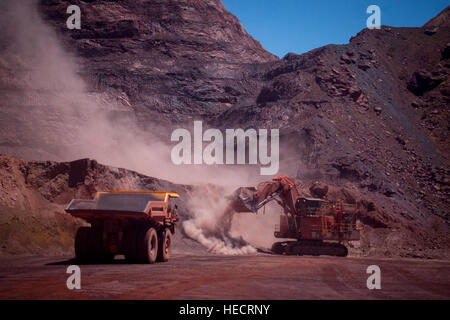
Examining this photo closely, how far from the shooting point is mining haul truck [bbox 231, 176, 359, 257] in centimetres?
2822

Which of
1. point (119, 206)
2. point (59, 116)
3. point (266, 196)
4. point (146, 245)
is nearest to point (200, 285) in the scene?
point (146, 245)

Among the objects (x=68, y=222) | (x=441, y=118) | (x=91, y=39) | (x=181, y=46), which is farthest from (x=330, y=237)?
(x=91, y=39)

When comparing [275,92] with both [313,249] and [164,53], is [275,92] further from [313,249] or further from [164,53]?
[313,249]

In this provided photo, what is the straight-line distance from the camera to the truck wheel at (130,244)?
16984 millimetres

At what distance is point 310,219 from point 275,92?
127ft

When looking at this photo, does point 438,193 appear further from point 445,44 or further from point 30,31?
point 30,31

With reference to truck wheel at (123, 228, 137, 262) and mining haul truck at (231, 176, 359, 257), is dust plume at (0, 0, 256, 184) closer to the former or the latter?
mining haul truck at (231, 176, 359, 257)

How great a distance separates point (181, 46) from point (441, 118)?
48.0 m

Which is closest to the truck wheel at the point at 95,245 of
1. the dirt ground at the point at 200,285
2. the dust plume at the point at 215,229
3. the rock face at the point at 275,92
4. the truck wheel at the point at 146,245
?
the truck wheel at the point at 146,245

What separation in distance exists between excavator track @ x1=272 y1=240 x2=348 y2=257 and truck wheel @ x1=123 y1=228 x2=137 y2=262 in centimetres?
1355

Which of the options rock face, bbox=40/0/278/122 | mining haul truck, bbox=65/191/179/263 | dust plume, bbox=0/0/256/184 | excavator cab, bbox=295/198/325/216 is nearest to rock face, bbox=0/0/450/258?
rock face, bbox=40/0/278/122

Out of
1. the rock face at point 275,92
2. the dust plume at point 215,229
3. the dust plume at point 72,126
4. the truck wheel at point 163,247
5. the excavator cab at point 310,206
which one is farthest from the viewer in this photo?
the rock face at point 275,92

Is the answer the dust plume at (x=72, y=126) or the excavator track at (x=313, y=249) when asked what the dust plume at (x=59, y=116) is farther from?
the excavator track at (x=313, y=249)

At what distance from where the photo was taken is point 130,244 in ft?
55.8
